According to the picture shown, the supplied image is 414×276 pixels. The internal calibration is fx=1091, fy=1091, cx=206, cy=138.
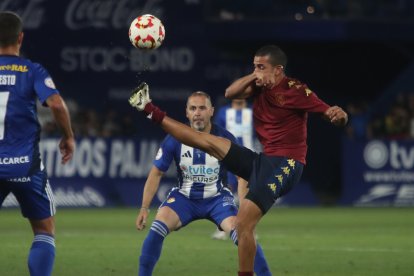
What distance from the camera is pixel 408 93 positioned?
2497 centimetres

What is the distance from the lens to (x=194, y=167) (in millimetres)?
10234

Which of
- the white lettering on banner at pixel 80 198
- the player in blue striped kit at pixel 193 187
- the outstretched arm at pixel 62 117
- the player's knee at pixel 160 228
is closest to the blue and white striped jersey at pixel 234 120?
the white lettering on banner at pixel 80 198

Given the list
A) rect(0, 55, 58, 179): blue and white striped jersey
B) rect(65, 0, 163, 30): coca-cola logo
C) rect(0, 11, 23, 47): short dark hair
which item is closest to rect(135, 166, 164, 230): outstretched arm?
rect(0, 55, 58, 179): blue and white striped jersey

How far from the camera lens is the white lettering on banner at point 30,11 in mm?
22641

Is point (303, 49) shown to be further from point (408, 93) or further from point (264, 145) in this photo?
point (264, 145)

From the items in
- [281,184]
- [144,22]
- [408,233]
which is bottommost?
[408,233]

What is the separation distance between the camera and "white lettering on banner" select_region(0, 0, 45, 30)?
891 inches

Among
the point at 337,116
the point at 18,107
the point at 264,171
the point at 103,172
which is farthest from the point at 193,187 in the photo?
the point at 103,172

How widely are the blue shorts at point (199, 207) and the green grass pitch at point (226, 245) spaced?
1.22 metres

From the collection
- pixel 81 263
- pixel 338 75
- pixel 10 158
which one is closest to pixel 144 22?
pixel 10 158

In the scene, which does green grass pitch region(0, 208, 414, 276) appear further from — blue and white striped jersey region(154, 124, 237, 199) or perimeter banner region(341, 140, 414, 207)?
blue and white striped jersey region(154, 124, 237, 199)

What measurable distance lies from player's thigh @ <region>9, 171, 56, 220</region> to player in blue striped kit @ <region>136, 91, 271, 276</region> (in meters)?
1.40

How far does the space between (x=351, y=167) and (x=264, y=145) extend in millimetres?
12511

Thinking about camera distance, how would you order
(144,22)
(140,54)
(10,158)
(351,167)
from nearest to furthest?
(10,158) < (144,22) < (351,167) < (140,54)
